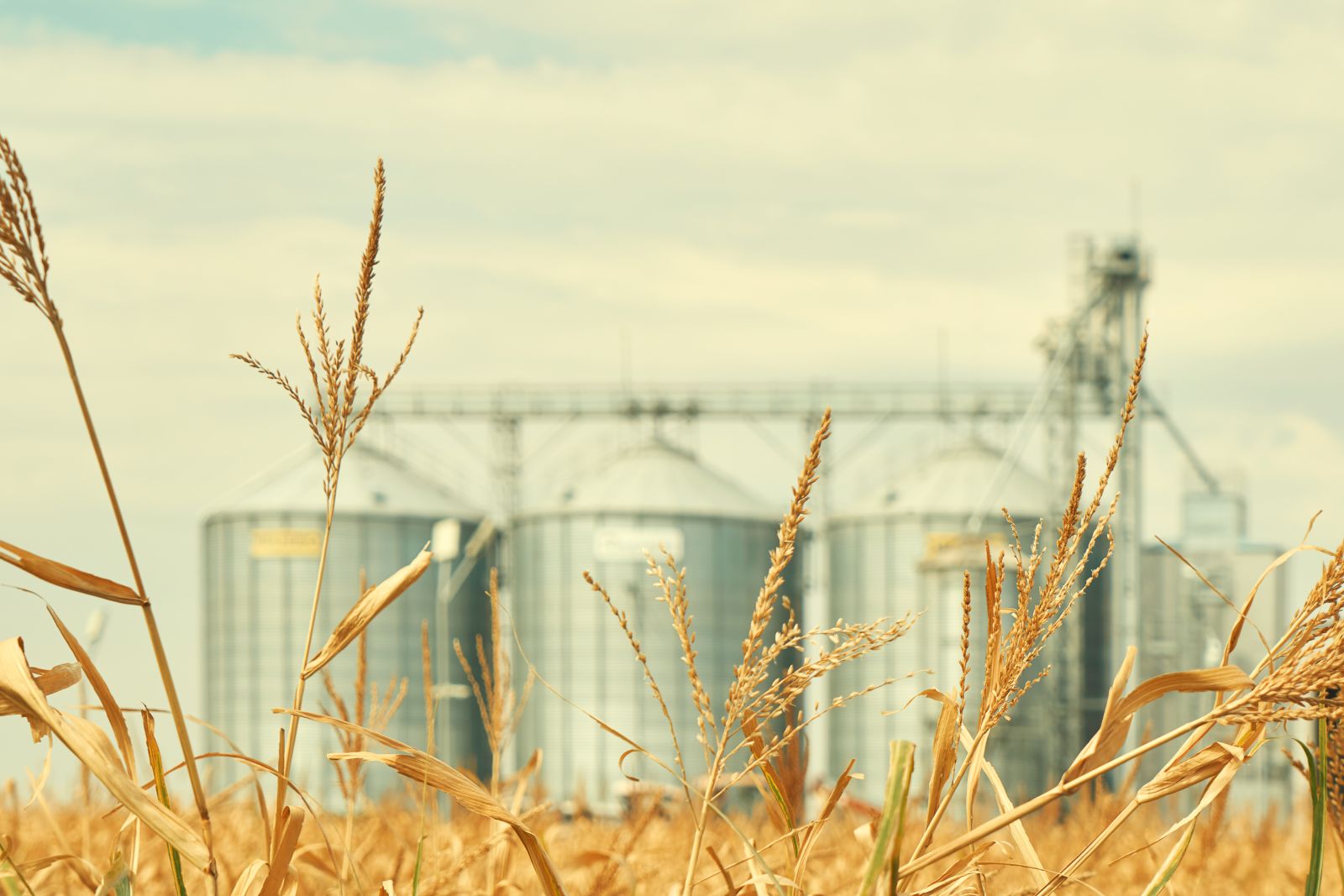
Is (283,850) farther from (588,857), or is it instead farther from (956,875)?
(588,857)

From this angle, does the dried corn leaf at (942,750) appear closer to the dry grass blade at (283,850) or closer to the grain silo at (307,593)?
the dry grass blade at (283,850)

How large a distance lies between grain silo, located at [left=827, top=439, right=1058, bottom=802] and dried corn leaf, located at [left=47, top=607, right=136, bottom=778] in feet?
92.6

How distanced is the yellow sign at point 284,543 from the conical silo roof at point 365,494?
0.51 meters

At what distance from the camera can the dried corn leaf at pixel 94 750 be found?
4.65 ft

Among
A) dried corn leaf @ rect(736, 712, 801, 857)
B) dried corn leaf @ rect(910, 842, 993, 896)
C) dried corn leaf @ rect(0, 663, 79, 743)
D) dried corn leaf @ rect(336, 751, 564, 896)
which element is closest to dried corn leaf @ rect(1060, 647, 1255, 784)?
dried corn leaf @ rect(910, 842, 993, 896)

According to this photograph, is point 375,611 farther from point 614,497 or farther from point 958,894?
point 614,497

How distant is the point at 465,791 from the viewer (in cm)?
156

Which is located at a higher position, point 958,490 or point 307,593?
point 958,490

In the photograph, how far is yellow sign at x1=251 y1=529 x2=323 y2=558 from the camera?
32.9 metres

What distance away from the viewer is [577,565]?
3142cm

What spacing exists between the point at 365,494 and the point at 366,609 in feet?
105

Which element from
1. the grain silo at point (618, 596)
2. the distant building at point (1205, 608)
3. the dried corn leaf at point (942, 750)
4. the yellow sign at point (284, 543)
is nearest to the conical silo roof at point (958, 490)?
the grain silo at point (618, 596)

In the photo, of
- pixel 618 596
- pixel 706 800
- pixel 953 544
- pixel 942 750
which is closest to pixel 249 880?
pixel 706 800

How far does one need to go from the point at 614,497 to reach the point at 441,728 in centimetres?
615
